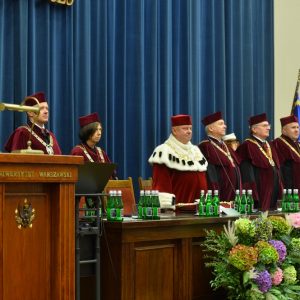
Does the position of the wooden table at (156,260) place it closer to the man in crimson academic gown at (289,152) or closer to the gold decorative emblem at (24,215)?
the gold decorative emblem at (24,215)

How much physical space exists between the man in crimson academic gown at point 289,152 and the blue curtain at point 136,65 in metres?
1.06

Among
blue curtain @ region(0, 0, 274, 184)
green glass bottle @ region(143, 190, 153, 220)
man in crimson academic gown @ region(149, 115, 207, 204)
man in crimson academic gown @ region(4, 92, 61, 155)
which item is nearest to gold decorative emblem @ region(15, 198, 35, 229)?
green glass bottle @ region(143, 190, 153, 220)

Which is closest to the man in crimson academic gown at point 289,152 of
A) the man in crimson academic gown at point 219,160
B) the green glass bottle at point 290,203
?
the man in crimson academic gown at point 219,160

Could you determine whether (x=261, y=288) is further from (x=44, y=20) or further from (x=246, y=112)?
(x=246, y=112)

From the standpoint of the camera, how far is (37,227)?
2861mm

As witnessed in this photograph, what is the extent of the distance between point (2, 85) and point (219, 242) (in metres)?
2.81

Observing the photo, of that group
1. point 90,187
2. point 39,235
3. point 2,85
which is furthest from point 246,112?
point 39,235

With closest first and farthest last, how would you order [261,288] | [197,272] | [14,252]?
1. [14,252]
2. [261,288]
3. [197,272]

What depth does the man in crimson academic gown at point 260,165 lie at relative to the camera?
651cm

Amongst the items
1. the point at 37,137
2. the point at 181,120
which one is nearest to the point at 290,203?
the point at 181,120

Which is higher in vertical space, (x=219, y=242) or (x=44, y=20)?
(x=44, y=20)

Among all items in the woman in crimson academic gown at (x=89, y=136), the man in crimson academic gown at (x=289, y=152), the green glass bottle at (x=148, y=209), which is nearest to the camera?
the green glass bottle at (x=148, y=209)

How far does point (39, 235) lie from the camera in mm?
2863

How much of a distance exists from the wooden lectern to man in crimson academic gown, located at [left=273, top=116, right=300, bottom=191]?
4.34 metres
